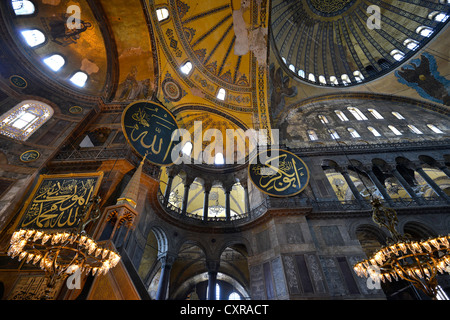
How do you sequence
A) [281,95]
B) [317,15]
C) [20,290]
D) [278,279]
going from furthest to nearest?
1. [317,15]
2. [281,95]
3. [278,279]
4. [20,290]

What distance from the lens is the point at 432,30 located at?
1452cm

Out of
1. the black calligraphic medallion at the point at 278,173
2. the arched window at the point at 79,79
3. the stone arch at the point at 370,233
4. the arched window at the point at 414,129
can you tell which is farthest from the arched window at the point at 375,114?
the arched window at the point at 79,79

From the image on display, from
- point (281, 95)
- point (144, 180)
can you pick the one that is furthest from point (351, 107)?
point (144, 180)

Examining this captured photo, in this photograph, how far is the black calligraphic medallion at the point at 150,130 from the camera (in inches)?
304

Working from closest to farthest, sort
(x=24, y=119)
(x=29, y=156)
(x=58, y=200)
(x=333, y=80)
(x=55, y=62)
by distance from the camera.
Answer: (x=58, y=200) < (x=29, y=156) < (x=24, y=119) < (x=55, y=62) < (x=333, y=80)

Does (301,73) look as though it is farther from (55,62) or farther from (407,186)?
(55,62)

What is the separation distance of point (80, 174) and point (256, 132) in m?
10.1

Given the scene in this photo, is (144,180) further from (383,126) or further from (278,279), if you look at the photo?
(383,126)

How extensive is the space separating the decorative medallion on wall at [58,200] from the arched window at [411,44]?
2300cm

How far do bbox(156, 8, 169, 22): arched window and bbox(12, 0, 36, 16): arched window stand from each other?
5.21m

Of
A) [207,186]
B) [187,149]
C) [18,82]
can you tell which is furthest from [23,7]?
[207,186]

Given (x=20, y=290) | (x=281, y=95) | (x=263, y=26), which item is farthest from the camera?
(x=281, y=95)

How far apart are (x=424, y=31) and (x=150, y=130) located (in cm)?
2173

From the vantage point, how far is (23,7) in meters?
8.08
